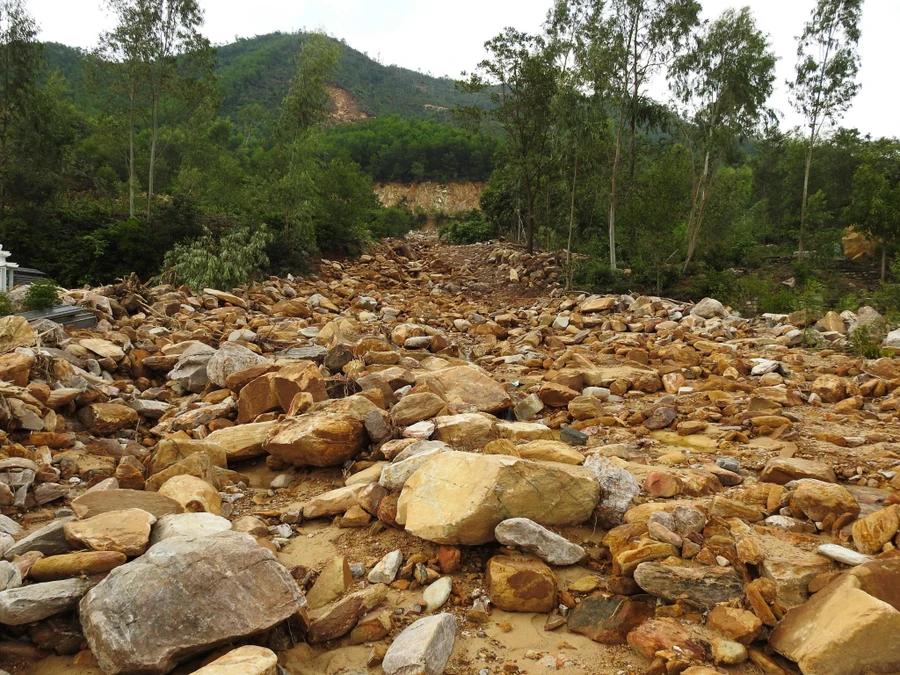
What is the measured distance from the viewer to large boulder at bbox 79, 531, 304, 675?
2270 millimetres

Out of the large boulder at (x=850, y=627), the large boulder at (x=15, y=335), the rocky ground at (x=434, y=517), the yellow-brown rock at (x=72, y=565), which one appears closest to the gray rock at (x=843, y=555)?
the rocky ground at (x=434, y=517)

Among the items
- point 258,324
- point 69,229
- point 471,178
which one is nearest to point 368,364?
point 258,324

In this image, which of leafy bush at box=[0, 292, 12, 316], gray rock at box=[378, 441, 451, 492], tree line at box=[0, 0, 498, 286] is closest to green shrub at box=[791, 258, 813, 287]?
tree line at box=[0, 0, 498, 286]

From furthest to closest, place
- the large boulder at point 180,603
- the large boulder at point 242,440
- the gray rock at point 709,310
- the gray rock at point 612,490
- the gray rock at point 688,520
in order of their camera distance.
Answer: the gray rock at point 709,310 < the large boulder at point 242,440 < the gray rock at point 612,490 < the gray rock at point 688,520 < the large boulder at point 180,603

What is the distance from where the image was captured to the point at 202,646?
233 centimetres

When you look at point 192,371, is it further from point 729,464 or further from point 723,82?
point 723,82

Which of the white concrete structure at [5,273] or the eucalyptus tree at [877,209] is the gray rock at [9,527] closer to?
the white concrete structure at [5,273]

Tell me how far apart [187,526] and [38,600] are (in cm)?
73

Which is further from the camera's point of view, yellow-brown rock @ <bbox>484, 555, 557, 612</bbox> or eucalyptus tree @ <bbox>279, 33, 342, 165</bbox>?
eucalyptus tree @ <bbox>279, 33, 342, 165</bbox>

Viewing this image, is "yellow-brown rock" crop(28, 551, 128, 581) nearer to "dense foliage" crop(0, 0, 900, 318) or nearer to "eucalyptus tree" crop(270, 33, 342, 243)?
Result: "dense foliage" crop(0, 0, 900, 318)

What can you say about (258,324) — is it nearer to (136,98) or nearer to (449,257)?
(136,98)

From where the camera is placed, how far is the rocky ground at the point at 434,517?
7.91ft

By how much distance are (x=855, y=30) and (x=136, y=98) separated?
2371 centimetres

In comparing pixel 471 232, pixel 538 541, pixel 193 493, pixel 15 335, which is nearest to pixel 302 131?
pixel 471 232
